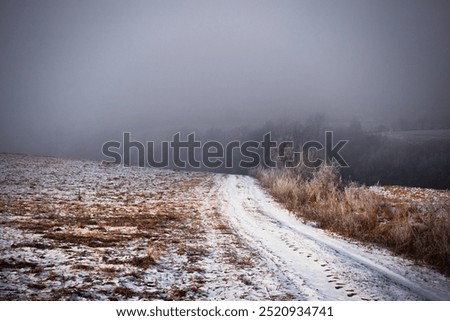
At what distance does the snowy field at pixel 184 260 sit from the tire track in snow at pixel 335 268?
0.02 m

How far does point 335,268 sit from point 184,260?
8.69 ft

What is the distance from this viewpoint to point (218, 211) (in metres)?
9.52

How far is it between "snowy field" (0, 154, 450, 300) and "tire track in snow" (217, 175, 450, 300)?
2cm

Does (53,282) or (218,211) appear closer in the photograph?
(53,282)

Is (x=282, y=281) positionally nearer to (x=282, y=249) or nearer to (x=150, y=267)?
(x=282, y=249)

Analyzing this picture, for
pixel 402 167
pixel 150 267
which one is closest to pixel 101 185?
pixel 150 267

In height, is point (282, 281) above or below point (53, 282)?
below

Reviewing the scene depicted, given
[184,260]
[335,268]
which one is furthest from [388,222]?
[184,260]

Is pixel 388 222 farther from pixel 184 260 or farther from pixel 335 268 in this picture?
pixel 184 260

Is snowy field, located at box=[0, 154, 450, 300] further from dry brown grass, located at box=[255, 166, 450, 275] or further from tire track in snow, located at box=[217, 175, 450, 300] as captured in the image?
dry brown grass, located at box=[255, 166, 450, 275]

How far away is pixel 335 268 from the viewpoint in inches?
175

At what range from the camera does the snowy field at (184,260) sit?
340 centimetres

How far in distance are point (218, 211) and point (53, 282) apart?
6498mm

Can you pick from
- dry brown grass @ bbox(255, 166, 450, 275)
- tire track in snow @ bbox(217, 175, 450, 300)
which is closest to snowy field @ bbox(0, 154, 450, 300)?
tire track in snow @ bbox(217, 175, 450, 300)
